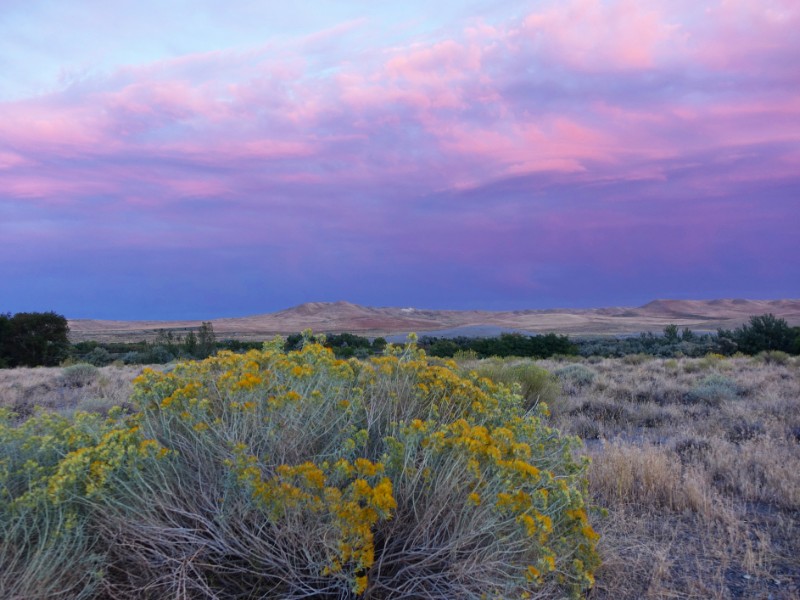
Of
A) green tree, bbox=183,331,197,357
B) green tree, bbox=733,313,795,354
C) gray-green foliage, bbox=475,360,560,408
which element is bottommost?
green tree, bbox=733,313,795,354

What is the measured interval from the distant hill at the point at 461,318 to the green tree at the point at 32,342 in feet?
166

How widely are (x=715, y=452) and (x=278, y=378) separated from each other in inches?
212

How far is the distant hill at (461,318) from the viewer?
3462 inches

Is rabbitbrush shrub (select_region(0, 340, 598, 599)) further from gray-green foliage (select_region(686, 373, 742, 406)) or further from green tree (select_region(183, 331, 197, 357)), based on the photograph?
green tree (select_region(183, 331, 197, 357))

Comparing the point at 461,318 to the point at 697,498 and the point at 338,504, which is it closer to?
the point at 697,498

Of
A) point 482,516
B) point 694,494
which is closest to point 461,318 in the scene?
point 694,494

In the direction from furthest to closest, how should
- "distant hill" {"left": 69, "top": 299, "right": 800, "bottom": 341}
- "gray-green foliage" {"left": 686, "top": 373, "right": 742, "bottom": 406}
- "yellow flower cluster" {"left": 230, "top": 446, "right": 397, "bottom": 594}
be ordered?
"distant hill" {"left": 69, "top": 299, "right": 800, "bottom": 341} < "gray-green foliage" {"left": 686, "top": 373, "right": 742, "bottom": 406} < "yellow flower cluster" {"left": 230, "top": 446, "right": 397, "bottom": 594}

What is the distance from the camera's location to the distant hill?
8794 cm

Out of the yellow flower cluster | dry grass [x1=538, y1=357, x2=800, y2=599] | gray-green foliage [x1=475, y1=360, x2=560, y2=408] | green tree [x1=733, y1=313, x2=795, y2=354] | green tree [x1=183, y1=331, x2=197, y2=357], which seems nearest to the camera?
the yellow flower cluster

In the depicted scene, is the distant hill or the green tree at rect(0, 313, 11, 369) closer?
the green tree at rect(0, 313, 11, 369)

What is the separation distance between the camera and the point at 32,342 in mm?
31547

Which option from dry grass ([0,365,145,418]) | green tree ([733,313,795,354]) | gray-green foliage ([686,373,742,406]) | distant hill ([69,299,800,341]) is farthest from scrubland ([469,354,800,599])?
distant hill ([69,299,800,341])

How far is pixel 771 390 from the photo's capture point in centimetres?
1228

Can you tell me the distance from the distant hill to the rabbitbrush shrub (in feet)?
263
